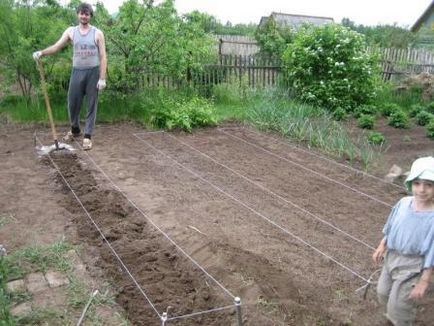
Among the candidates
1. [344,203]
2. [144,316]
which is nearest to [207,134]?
[344,203]

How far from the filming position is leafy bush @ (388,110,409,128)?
26.9 ft

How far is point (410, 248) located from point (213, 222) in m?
1.92

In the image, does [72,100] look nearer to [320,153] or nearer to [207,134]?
[207,134]

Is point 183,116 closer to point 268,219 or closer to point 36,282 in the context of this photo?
point 268,219

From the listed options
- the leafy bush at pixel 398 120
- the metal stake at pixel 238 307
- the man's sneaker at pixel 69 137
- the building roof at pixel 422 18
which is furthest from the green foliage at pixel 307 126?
the building roof at pixel 422 18

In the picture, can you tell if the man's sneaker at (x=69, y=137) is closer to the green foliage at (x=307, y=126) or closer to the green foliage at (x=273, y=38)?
the green foliage at (x=307, y=126)

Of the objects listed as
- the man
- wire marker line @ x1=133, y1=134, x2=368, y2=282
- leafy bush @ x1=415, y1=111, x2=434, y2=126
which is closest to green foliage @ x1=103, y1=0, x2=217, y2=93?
the man

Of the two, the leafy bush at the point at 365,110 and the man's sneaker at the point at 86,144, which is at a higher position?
the leafy bush at the point at 365,110

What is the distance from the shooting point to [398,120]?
823cm

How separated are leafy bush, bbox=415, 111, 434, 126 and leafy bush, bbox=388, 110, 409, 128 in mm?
322

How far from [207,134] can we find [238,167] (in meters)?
1.74

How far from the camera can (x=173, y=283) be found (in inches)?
125

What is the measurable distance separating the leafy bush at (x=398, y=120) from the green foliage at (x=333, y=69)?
43.0 inches

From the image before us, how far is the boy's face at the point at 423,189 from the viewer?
2408 millimetres
